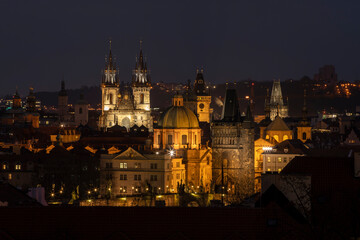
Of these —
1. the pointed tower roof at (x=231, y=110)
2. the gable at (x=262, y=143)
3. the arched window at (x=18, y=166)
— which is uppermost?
the pointed tower roof at (x=231, y=110)

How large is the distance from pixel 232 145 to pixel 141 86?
73.9 m

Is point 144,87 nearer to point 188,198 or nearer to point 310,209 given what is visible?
point 188,198

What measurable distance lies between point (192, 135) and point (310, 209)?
80895 millimetres

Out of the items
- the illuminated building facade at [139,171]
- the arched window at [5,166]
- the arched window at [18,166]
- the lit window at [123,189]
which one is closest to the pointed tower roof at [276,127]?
the illuminated building facade at [139,171]

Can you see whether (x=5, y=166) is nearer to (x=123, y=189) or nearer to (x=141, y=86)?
(x=123, y=189)

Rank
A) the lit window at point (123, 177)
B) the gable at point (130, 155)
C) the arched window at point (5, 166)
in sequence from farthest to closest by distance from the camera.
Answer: the arched window at point (5, 166) < the gable at point (130, 155) < the lit window at point (123, 177)

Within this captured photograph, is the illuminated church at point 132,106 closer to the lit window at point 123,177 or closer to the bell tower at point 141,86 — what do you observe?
the bell tower at point 141,86

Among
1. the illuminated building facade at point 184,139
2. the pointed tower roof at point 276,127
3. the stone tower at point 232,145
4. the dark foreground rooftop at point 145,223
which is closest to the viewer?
the dark foreground rooftop at point 145,223

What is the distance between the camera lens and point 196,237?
127 feet

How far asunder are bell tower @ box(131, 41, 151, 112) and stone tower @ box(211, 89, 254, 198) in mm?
66726

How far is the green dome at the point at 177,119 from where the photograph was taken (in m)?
123

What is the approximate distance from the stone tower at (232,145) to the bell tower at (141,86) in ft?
219

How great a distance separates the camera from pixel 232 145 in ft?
409

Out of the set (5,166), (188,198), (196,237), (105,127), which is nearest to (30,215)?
(196,237)
